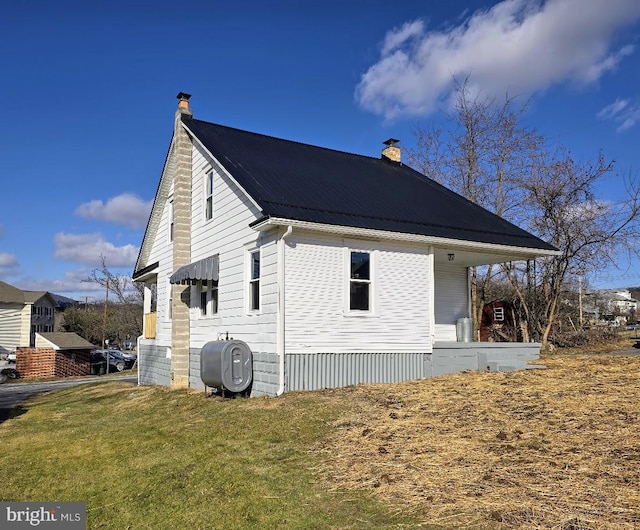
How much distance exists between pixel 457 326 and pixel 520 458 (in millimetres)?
10102

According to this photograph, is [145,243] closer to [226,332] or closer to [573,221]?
[226,332]

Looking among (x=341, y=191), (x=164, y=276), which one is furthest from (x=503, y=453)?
(x=164, y=276)

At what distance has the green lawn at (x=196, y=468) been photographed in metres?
5.11

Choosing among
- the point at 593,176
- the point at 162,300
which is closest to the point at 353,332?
the point at 162,300

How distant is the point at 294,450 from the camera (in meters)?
6.98

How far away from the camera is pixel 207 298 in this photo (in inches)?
582

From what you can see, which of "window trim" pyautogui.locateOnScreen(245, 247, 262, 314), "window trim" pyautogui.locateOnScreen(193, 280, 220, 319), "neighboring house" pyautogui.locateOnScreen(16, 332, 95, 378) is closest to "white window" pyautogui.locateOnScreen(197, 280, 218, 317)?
"window trim" pyautogui.locateOnScreen(193, 280, 220, 319)

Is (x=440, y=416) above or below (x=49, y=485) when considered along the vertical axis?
above

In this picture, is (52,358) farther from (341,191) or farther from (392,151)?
(341,191)

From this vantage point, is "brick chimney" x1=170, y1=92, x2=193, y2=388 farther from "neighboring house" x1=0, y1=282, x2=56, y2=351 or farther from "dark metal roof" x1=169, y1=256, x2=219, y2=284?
"neighboring house" x1=0, y1=282, x2=56, y2=351

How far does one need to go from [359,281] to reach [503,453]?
652 cm

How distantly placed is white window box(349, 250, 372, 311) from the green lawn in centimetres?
246

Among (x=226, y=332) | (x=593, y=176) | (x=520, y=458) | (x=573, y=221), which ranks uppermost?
(x=593, y=176)

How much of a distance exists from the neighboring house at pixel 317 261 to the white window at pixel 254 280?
4cm
